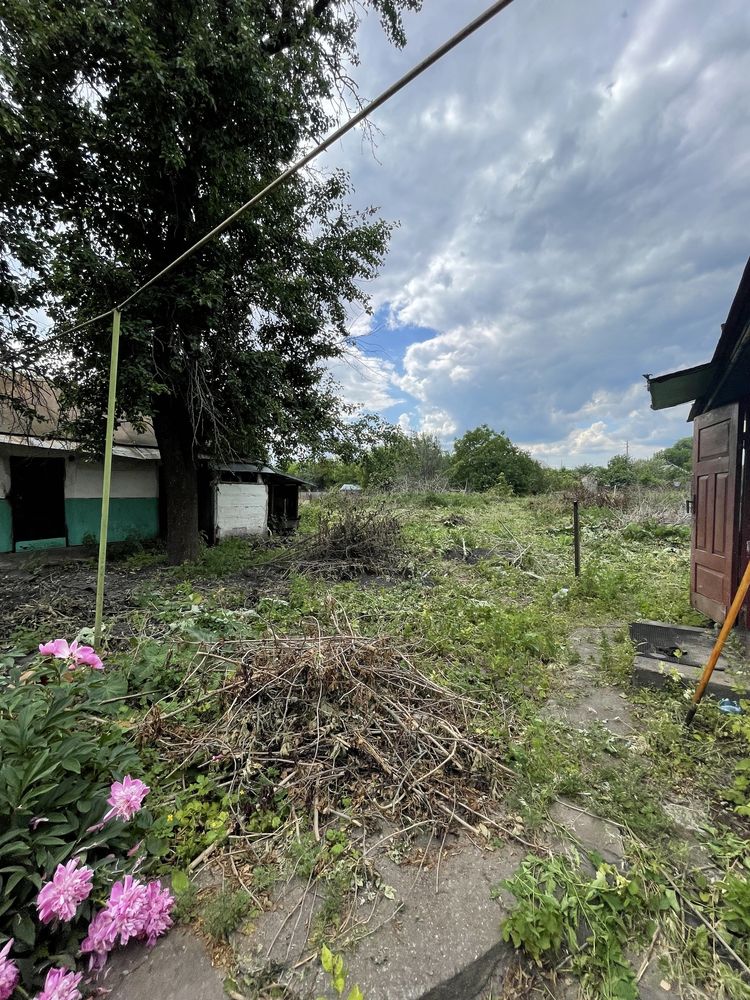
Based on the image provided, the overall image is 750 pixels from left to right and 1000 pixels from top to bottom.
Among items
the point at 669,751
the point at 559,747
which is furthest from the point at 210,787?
the point at 669,751

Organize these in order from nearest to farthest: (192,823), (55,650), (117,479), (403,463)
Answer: (192,823), (55,650), (117,479), (403,463)

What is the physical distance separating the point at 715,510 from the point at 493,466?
25627 mm

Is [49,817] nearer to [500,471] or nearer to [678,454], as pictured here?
[500,471]

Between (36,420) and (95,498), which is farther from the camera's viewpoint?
(95,498)

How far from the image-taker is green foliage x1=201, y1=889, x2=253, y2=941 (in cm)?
140

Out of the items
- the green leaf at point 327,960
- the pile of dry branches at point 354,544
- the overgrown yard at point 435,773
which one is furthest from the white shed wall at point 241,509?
the green leaf at point 327,960

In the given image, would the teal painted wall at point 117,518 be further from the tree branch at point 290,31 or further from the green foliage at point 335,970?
→ the green foliage at point 335,970

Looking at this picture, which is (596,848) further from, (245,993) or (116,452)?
(116,452)

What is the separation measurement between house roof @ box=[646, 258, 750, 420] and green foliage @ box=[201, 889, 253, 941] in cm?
442

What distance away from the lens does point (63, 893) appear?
120 cm

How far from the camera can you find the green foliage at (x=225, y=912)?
1398mm

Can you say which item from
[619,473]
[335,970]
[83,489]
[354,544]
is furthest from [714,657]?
[619,473]

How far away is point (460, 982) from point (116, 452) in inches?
379

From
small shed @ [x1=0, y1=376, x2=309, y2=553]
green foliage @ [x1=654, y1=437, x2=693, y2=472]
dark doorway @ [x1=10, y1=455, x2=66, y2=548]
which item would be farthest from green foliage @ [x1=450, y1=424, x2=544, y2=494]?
dark doorway @ [x1=10, y1=455, x2=66, y2=548]
